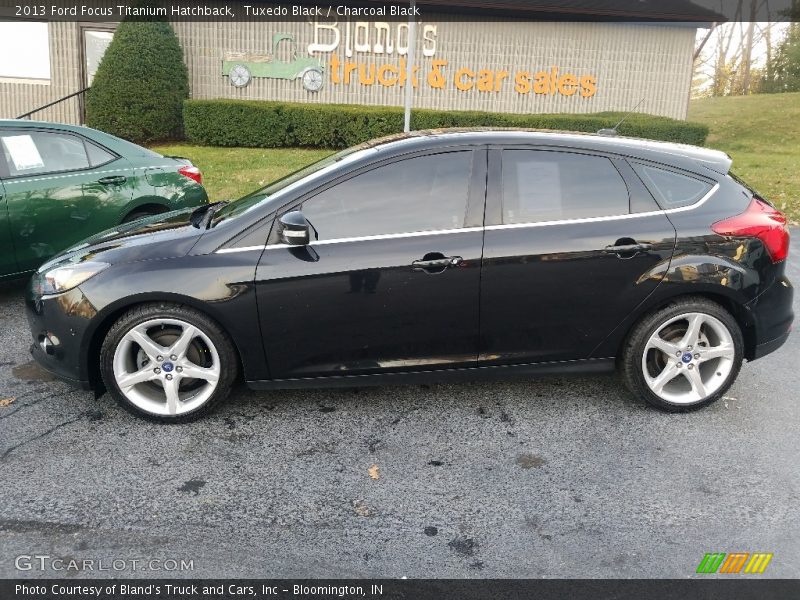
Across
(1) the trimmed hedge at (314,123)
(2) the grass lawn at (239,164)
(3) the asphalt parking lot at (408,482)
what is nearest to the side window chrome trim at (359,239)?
(3) the asphalt parking lot at (408,482)

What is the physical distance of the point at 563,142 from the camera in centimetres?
414

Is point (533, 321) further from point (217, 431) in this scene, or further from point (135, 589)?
point (135, 589)

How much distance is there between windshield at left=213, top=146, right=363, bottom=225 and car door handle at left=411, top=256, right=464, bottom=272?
0.81 meters

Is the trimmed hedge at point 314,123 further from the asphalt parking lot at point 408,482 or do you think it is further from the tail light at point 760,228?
the asphalt parking lot at point 408,482

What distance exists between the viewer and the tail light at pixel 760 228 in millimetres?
4078

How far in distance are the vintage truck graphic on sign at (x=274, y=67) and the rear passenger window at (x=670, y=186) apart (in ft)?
48.7

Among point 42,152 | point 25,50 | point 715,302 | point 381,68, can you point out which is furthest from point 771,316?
point 25,50

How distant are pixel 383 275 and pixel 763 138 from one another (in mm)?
21898

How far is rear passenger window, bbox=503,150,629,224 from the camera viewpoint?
4013 millimetres

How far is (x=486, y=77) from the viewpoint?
18.3 meters

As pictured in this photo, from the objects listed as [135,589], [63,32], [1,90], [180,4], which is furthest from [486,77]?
[135,589]

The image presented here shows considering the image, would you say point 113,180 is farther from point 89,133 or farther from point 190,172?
point 190,172

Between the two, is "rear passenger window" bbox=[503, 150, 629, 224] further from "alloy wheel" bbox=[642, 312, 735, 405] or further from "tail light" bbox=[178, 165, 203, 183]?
"tail light" bbox=[178, 165, 203, 183]

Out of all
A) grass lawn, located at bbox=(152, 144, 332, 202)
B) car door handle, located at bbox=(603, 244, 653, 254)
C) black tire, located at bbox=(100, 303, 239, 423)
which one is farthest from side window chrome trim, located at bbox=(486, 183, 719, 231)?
grass lawn, located at bbox=(152, 144, 332, 202)
